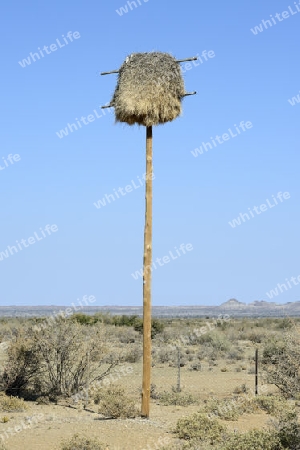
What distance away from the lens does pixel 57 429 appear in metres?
11.5

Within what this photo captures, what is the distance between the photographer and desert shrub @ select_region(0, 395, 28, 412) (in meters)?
14.0

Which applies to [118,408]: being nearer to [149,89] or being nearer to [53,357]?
[53,357]

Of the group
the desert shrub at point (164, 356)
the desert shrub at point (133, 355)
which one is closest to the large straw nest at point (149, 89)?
the desert shrub at point (133, 355)

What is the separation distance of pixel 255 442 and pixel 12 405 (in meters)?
7.09

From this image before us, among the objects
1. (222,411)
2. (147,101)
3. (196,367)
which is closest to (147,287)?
(222,411)

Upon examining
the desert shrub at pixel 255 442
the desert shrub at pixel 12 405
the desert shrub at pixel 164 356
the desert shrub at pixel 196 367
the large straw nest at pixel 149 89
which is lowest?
the desert shrub at pixel 196 367

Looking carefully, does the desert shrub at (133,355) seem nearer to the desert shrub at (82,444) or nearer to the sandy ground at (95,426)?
the sandy ground at (95,426)

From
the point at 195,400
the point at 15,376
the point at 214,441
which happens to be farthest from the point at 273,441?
the point at 15,376

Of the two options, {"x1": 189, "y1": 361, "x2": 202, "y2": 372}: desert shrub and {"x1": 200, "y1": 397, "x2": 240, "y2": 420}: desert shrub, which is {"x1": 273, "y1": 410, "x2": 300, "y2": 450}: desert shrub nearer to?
{"x1": 200, "y1": 397, "x2": 240, "y2": 420}: desert shrub

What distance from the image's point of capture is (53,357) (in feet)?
52.5

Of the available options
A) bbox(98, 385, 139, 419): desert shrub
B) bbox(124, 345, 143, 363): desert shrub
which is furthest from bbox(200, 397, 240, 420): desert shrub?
bbox(124, 345, 143, 363): desert shrub

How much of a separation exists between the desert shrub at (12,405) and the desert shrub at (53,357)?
1.61 meters

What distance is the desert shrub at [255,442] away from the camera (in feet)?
29.1

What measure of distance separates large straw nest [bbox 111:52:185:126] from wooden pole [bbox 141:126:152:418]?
20.4 inches
